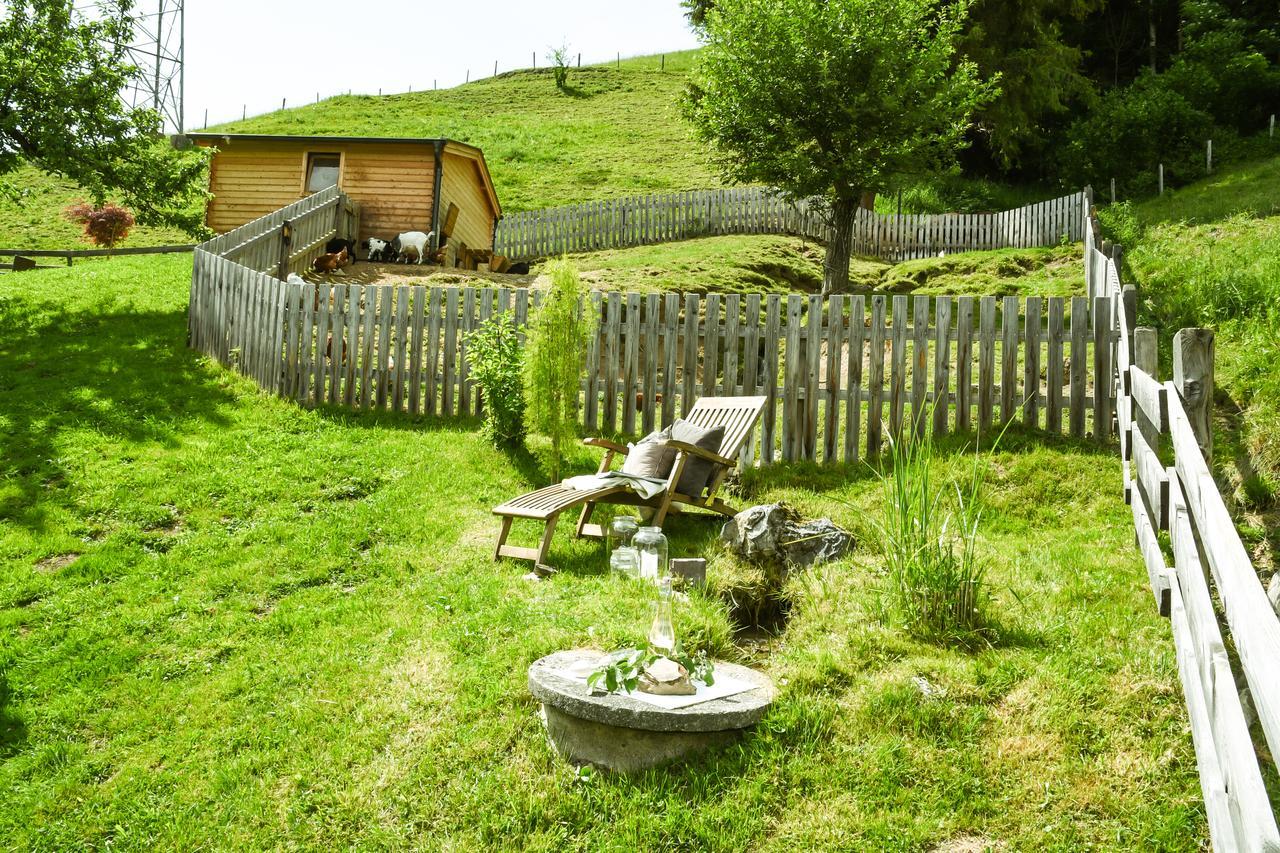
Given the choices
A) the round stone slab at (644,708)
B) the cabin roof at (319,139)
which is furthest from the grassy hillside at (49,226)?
the round stone slab at (644,708)

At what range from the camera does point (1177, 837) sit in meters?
3.34

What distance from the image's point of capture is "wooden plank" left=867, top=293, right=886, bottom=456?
320 inches

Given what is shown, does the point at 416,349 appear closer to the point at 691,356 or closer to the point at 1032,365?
the point at 691,356

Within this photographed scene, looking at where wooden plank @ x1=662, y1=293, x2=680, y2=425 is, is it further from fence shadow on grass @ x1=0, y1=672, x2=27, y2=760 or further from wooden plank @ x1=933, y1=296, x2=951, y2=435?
fence shadow on grass @ x1=0, y1=672, x2=27, y2=760

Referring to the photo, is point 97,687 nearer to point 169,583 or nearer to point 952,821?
point 169,583

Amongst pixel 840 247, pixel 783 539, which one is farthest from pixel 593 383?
pixel 840 247

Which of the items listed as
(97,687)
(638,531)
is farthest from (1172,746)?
(97,687)

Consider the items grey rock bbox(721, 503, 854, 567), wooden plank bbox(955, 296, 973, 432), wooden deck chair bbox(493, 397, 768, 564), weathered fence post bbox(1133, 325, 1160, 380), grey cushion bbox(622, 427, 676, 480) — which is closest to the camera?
weathered fence post bbox(1133, 325, 1160, 380)

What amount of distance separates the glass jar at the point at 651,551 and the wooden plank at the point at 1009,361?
3.60 metres

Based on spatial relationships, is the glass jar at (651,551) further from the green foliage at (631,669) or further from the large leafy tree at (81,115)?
the large leafy tree at (81,115)

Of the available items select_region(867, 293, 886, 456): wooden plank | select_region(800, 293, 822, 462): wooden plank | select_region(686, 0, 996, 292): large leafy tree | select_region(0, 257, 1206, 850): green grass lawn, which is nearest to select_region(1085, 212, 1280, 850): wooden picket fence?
select_region(0, 257, 1206, 850): green grass lawn

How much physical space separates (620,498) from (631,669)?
2.70 meters

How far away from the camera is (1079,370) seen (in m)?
7.93

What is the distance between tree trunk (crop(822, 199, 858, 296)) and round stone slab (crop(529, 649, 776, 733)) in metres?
12.9
